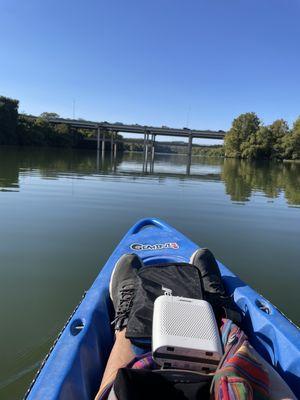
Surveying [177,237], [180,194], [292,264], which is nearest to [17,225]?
[177,237]

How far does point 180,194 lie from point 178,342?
10.9m

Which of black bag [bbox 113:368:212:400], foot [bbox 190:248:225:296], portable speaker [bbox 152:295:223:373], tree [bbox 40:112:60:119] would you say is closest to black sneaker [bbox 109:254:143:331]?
portable speaker [bbox 152:295:223:373]

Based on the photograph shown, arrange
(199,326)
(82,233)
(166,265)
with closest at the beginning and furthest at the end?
1. (199,326)
2. (166,265)
3. (82,233)

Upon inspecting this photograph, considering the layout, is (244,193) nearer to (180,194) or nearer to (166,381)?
(180,194)

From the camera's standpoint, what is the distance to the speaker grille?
212 centimetres

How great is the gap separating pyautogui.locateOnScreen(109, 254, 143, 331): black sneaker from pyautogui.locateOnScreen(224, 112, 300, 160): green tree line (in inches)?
2566

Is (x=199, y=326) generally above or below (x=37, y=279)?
above

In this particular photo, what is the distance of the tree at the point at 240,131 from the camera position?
7362cm

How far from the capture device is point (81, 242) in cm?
A: 620

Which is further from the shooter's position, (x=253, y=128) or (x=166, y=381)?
(x=253, y=128)

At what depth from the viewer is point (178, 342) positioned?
203 cm

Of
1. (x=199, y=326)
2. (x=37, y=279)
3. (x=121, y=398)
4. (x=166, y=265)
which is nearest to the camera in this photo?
(x=121, y=398)

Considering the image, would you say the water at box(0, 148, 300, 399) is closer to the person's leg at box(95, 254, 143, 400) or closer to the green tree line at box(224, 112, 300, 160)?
the person's leg at box(95, 254, 143, 400)

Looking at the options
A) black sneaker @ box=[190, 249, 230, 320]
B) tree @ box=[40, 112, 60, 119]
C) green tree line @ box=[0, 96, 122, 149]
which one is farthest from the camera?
tree @ box=[40, 112, 60, 119]
